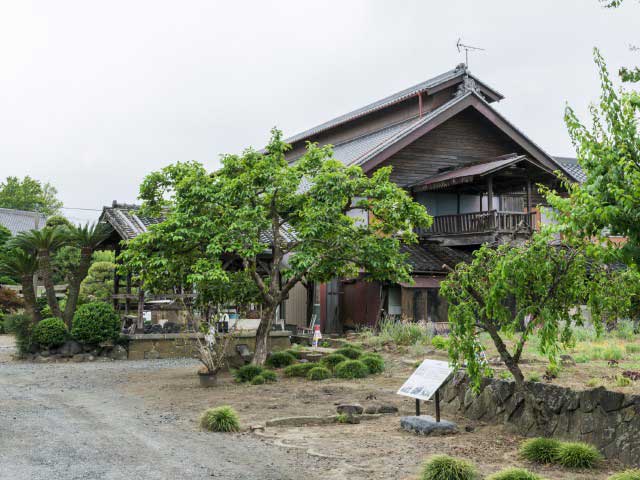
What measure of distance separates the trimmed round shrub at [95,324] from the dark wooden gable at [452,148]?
38.3 feet

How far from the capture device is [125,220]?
21.6m

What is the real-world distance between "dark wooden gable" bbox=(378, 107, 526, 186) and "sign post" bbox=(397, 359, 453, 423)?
1614cm

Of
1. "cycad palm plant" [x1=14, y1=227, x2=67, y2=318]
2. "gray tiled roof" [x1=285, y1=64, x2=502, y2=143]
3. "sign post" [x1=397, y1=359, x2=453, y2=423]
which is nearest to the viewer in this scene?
"sign post" [x1=397, y1=359, x2=453, y2=423]

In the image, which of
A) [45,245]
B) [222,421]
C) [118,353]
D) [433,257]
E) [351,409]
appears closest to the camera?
[222,421]

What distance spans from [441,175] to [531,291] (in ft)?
57.4

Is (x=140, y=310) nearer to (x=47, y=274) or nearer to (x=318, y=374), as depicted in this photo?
(x=47, y=274)

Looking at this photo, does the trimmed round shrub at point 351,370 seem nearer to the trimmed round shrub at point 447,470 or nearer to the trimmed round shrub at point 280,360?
the trimmed round shrub at point 280,360

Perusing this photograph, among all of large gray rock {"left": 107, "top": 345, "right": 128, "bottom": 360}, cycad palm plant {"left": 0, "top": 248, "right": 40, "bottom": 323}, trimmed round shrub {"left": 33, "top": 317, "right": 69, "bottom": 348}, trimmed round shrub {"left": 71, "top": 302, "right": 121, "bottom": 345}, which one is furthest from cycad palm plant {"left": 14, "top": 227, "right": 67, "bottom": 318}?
large gray rock {"left": 107, "top": 345, "right": 128, "bottom": 360}

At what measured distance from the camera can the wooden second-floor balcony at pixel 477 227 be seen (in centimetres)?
2330

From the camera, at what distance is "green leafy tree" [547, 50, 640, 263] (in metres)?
5.54

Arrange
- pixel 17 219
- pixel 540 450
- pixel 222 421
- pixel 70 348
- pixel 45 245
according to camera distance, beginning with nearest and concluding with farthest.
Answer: pixel 540 450 → pixel 222 421 → pixel 70 348 → pixel 45 245 → pixel 17 219

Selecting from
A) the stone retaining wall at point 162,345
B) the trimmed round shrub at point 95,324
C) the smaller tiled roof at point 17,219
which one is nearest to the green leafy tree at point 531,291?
the stone retaining wall at point 162,345

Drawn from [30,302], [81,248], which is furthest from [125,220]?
[30,302]

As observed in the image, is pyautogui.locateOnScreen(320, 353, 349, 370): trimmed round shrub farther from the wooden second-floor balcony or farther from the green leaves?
the wooden second-floor balcony
